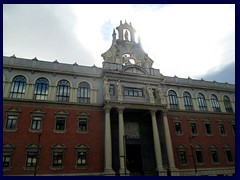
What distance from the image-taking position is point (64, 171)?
2116cm

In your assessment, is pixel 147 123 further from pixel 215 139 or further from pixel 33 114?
pixel 33 114

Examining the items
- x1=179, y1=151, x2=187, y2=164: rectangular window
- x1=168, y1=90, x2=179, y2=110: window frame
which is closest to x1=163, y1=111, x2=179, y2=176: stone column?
x1=179, y1=151, x2=187, y2=164: rectangular window

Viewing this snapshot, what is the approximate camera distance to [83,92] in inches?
1021

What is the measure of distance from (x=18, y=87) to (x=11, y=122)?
444 centimetres

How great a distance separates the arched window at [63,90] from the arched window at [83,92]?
62.9 inches

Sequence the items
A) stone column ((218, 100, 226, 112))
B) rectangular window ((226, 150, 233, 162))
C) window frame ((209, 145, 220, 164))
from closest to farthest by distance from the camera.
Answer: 1. window frame ((209, 145, 220, 164))
2. rectangular window ((226, 150, 233, 162))
3. stone column ((218, 100, 226, 112))

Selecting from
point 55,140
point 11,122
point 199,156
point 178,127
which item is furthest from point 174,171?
point 11,122

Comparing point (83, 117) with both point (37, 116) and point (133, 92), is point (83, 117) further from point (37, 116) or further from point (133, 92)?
point (133, 92)

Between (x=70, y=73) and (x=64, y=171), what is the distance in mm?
12572

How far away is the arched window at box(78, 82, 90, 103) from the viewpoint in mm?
25502

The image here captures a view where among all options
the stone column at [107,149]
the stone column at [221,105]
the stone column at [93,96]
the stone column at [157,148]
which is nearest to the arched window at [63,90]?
the stone column at [93,96]

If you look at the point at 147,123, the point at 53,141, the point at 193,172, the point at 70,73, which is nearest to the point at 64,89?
the point at 70,73

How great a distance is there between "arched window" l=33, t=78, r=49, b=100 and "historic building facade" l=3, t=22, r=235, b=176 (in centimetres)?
12

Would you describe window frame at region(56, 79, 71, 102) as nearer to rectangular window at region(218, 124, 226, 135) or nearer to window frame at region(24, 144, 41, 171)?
window frame at region(24, 144, 41, 171)
